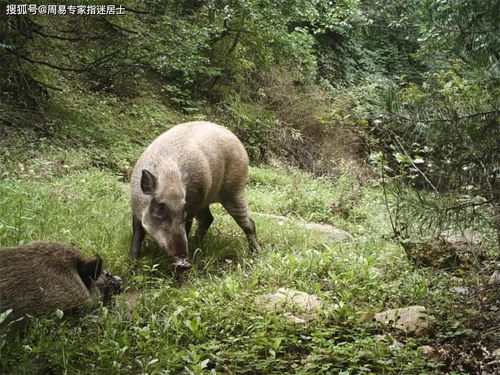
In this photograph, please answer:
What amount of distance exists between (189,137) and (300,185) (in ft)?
18.2

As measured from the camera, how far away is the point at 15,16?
9219 mm

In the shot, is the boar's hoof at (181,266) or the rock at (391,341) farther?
the boar's hoof at (181,266)

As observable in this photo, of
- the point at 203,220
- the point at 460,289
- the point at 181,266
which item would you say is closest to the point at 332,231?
the point at 203,220

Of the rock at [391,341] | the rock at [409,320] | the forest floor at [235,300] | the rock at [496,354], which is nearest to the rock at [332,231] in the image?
the forest floor at [235,300]

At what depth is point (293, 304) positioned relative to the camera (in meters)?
4.18

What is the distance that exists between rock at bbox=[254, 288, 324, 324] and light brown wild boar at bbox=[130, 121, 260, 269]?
2.87 ft

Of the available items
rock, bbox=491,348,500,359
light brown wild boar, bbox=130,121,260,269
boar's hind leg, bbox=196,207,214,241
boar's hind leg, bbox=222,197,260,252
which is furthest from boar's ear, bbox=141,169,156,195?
rock, bbox=491,348,500,359

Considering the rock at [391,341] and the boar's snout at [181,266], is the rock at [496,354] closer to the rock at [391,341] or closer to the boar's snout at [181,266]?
the rock at [391,341]

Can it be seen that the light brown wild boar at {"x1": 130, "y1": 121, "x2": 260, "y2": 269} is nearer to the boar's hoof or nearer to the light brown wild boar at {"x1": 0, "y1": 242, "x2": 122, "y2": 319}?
the boar's hoof

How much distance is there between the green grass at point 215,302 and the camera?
316cm

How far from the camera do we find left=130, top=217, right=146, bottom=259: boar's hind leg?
5.29 meters

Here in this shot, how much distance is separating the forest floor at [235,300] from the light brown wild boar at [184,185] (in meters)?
0.26

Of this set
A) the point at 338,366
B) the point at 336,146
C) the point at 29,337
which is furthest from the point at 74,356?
the point at 336,146

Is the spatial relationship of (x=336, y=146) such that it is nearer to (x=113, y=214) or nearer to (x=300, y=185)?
(x=300, y=185)
